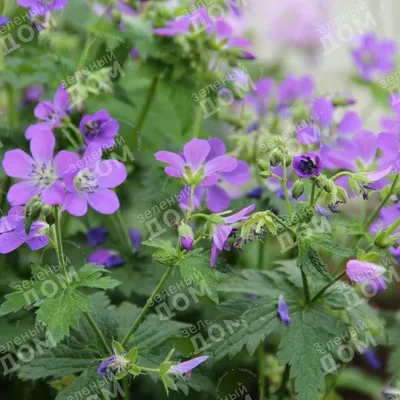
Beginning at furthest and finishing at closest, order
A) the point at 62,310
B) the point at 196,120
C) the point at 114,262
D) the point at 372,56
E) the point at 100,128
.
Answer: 1. the point at 372,56
2. the point at 196,120
3. the point at 114,262
4. the point at 100,128
5. the point at 62,310

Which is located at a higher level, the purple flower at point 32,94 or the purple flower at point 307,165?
the purple flower at point 32,94

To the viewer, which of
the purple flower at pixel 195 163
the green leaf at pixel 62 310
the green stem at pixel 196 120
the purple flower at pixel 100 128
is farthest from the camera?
the green stem at pixel 196 120

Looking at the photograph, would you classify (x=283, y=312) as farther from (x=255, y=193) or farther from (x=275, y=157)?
(x=255, y=193)

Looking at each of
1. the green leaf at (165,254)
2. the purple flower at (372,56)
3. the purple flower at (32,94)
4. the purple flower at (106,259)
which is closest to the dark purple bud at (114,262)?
the purple flower at (106,259)

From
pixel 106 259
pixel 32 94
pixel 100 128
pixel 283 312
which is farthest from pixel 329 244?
pixel 32 94

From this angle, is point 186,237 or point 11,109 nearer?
point 186,237

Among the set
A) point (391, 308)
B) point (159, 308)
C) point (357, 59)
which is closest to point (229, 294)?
point (159, 308)

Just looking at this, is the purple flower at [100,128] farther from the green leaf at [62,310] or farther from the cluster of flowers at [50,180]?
the green leaf at [62,310]
